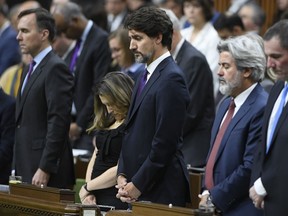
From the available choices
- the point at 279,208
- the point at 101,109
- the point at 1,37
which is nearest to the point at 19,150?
the point at 101,109

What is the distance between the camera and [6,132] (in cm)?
841

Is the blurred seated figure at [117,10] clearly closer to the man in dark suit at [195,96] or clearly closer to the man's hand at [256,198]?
the man in dark suit at [195,96]

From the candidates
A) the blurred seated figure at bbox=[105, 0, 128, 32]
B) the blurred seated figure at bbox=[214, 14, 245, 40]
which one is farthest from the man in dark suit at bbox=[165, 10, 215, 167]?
the blurred seated figure at bbox=[105, 0, 128, 32]

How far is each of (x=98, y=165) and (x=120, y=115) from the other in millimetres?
379

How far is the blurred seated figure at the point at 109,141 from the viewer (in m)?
7.06

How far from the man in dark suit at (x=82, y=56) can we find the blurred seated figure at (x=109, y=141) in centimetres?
251

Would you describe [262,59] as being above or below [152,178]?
above

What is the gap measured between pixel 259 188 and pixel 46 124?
2.26 metres

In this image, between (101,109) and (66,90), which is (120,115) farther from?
(66,90)

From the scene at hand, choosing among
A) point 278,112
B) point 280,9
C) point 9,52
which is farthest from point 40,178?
point 280,9

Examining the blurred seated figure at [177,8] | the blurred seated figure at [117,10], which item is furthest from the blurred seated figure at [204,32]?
the blurred seated figure at [117,10]

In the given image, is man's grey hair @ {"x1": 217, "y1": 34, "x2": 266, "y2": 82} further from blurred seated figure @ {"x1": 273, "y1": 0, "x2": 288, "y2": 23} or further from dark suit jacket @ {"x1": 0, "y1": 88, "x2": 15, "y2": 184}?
blurred seated figure @ {"x1": 273, "y1": 0, "x2": 288, "y2": 23}

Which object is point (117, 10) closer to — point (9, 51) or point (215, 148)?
point (9, 51)

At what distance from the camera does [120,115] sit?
7.14 metres
